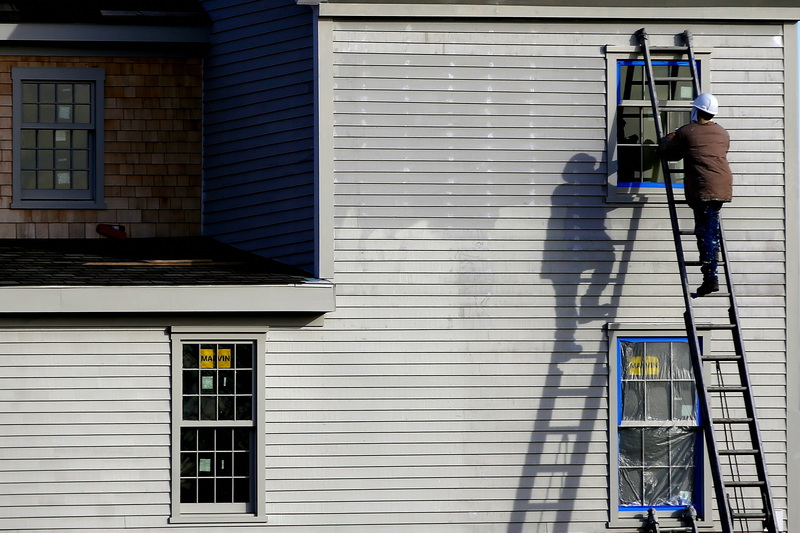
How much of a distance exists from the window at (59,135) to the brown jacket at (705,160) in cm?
705

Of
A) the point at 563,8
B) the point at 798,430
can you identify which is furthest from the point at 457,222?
the point at 798,430

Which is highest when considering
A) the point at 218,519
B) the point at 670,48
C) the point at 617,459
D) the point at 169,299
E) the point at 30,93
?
the point at 670,48

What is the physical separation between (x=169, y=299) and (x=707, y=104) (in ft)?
18.5

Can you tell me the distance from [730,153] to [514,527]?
461cm

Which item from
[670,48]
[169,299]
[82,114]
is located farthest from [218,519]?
[670,48]

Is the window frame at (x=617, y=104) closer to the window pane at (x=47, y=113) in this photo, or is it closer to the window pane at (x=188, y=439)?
the window pane at (x=188, y=439)

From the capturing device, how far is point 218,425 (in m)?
10.8

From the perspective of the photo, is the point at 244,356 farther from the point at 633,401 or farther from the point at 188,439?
the point at 633,401

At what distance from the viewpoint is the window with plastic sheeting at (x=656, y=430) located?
36.6 feet

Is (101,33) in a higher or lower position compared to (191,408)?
higher

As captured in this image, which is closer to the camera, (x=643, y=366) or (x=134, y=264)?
(x=643, y=366)

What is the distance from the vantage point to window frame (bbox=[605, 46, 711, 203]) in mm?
11172

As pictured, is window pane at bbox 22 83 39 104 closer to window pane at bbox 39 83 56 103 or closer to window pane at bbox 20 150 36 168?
window pane at bbox 39 83 56 103

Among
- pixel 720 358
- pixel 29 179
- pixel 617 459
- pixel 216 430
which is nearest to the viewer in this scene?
pixel 720 358
